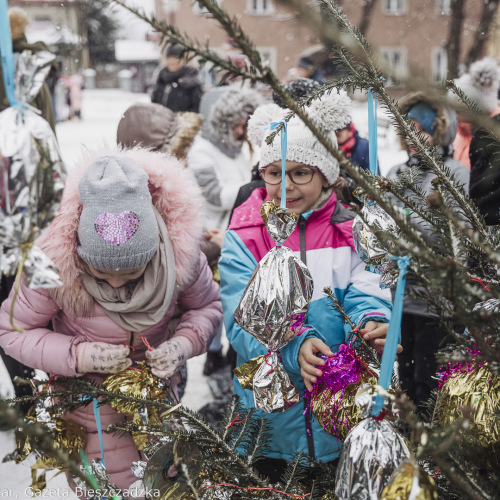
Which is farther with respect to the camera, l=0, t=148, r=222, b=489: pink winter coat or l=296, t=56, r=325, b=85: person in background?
l=296, t=56, r=325, b=85: person in background

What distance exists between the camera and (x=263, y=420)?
4.29ft

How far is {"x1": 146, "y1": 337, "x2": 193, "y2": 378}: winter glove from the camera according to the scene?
184 cm

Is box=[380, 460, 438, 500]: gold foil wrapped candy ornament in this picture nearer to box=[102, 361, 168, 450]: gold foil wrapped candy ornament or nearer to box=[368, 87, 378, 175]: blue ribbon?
box=[368, 87, 378, 175]: blue ribbon

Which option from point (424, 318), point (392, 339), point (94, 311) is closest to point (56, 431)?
point (94, 311)

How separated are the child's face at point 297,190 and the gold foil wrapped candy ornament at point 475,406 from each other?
0.88 m

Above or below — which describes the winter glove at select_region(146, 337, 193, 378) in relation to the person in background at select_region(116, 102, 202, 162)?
below

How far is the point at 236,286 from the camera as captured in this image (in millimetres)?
1771

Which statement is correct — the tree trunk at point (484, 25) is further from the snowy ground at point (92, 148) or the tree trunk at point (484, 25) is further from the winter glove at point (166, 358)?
the winter glove at point (166, 358)

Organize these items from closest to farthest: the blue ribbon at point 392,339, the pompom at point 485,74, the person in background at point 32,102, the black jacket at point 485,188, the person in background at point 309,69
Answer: the blue ribbon at point 392,339 < the black jacket at point 485,188 < the person in background at point 32,102 < the pompom at point 485,74 < the person in background at point 309,69

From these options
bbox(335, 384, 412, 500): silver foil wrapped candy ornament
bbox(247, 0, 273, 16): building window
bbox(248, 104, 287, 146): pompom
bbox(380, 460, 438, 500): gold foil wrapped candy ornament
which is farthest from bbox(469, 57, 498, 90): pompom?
bbox(380, 460, 438, 500): gold foil wrapped candy ornament

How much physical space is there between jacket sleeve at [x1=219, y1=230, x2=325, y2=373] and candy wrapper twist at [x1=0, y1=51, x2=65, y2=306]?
942mm

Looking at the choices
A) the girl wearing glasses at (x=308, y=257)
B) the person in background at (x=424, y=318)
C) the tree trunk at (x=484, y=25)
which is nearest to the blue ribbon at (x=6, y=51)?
the girl wearing glasses at (x=308, y=257)

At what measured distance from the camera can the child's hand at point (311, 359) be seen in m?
1.39

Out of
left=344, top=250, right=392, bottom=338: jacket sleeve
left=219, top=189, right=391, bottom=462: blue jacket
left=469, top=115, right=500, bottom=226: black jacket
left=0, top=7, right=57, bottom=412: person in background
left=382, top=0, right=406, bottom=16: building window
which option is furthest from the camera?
left=382, top=0, right=406, bottom=16: building window
